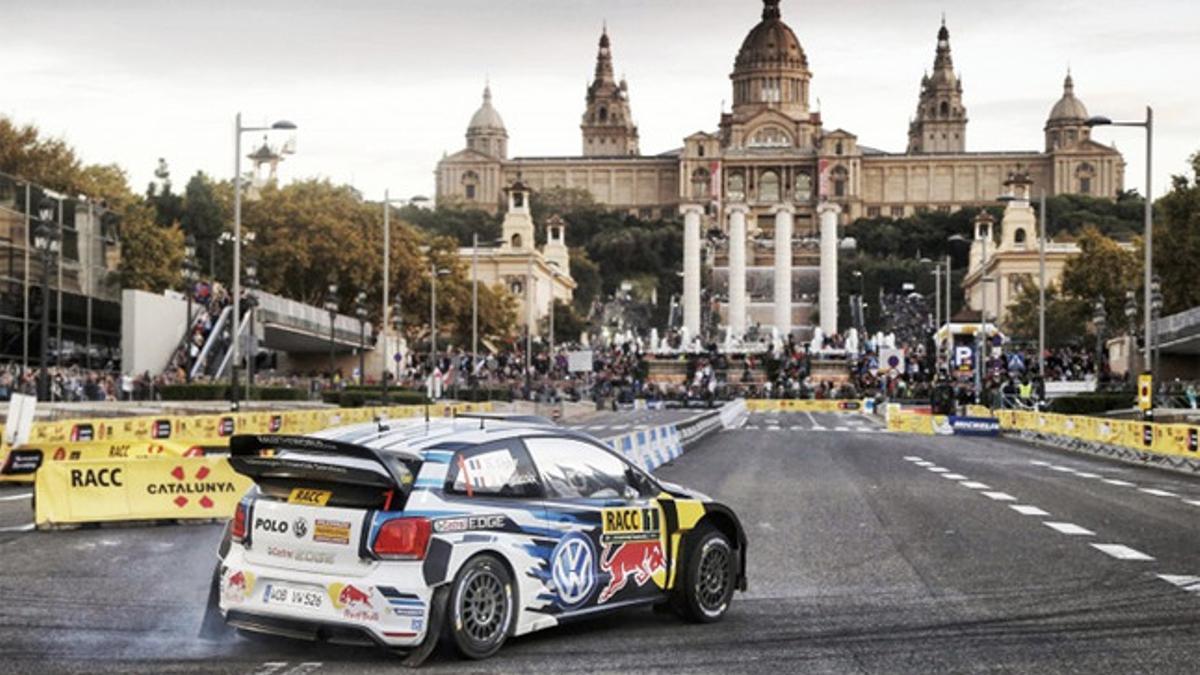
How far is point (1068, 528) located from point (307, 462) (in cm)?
1067

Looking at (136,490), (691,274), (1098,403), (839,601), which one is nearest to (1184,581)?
(839,601)

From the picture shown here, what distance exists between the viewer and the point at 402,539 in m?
9.07

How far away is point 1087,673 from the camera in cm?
913

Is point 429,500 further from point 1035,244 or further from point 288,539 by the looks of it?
point 1035,244

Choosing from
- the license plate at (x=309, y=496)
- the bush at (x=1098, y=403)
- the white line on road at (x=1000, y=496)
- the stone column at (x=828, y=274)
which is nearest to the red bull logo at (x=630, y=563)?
the license plate at (x=309, y=496)

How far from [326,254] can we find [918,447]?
179 feet

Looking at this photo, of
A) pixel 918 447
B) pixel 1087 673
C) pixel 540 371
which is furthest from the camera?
pixel 540 371

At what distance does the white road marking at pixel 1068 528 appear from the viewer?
17.3m

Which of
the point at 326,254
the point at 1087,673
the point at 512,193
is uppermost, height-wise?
the point at 512,193

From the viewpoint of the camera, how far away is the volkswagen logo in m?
9.98

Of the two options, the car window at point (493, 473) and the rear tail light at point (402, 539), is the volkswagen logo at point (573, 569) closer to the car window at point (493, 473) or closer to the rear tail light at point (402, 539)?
the car window at point (493, 473)

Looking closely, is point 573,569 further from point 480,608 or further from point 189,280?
point 189,280

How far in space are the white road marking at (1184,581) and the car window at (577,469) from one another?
4.71 m

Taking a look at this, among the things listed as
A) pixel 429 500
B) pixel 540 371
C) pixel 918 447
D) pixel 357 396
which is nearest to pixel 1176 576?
pixel 429 500
